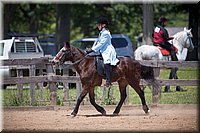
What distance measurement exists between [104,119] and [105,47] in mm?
1887

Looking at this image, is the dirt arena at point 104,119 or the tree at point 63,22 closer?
the dirt arena at point 104,119

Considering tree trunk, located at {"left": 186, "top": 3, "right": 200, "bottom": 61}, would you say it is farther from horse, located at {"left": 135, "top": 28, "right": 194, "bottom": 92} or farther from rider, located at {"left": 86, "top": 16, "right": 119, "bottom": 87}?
rider, located at {"left": 86, "top": 16, "right": 119, "bottom": 87}

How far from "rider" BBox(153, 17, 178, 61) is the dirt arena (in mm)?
4054

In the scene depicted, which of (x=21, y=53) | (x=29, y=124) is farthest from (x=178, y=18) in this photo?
(x=29, y=124)

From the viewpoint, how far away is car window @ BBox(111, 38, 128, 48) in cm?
2652

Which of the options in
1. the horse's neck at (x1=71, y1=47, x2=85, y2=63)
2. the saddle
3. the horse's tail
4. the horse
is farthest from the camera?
the horse

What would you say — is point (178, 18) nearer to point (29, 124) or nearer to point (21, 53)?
point (21, 53)

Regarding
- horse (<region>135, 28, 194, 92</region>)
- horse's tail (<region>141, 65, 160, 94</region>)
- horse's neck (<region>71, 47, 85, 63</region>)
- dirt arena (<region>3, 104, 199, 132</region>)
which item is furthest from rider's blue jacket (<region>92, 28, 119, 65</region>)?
horse (<region>135, 28, 194, 92</region>)

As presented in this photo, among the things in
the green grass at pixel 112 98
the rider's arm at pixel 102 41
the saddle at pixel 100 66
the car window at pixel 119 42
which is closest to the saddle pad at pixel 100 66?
the saddle at pixel 100 66

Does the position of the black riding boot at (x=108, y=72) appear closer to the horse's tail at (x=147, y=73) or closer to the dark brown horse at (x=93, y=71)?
the dark brown horse at (x=93, y=71)

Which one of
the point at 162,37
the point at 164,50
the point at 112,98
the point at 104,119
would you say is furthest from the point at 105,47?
the point at 164,50

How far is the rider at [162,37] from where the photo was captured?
18.7 metres

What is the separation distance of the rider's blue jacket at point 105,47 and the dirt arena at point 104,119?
1458mm

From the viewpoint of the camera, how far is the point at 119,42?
26.7m
